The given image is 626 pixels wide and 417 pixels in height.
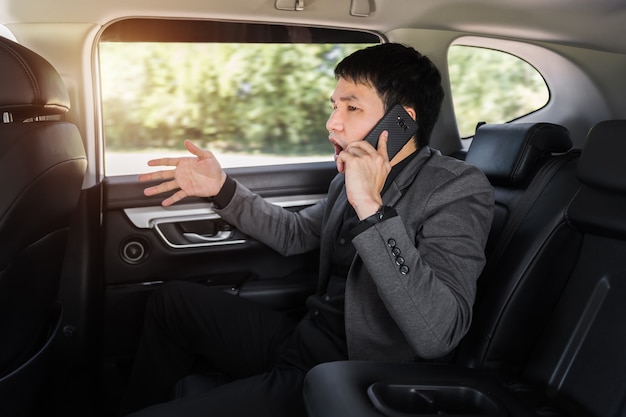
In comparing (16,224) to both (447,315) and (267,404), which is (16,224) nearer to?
(267,404)

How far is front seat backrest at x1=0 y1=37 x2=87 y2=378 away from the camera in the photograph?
1348 mm

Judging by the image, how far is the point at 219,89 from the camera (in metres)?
2.60

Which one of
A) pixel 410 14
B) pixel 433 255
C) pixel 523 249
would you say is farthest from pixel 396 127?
pixel 410 14

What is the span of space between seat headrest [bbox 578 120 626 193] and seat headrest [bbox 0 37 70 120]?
1306 millimetres

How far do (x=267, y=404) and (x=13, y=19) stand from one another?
1502 mm

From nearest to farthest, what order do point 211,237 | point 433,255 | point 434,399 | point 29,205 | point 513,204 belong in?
point 434,399 → point 29,205 → point 433,255 → point 513,204 → point 211,237

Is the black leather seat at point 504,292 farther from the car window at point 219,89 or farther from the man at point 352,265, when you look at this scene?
the car window at point 219,89

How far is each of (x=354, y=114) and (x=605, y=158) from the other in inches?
25.4

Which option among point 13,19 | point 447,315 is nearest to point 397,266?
point 447,315

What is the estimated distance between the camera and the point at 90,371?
2277 millimetres

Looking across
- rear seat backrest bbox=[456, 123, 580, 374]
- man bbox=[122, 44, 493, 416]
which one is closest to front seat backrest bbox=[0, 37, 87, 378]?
man bbox=[122, 44, 493, 416]

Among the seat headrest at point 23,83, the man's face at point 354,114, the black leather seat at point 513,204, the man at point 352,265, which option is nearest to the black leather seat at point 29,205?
the seat headrest at point 23,83

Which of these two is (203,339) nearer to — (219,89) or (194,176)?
(194,176)

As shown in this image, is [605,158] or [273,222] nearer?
[605,158]
